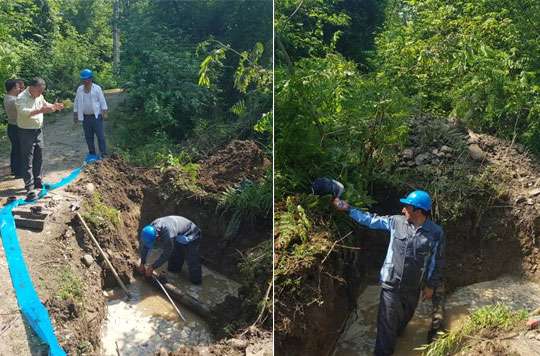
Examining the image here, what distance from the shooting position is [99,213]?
2520mm

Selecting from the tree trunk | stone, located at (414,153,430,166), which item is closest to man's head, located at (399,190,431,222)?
stone, located at (414,153,430,166)

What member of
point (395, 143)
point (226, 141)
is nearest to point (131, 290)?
point (226, 141)

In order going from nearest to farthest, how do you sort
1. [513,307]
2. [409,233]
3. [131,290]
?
[131,290]
[409,233]
[513,307]

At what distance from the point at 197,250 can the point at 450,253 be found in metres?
2.23

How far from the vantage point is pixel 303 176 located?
157 inches

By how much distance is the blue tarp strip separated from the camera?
221cm

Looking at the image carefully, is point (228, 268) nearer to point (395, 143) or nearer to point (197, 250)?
point (197, 250)

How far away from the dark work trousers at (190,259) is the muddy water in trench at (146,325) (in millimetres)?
181

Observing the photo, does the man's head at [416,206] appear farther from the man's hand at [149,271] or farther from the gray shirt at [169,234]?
the man's hand at [149,271]

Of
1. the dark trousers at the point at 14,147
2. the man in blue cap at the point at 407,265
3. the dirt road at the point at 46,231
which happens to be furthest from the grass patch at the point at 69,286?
the man in blue cap at the point at 407,265

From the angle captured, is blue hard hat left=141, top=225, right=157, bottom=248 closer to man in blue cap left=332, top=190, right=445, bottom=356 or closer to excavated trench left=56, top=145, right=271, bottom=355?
excavated trench left=56, top=145, right=271, bottom=355

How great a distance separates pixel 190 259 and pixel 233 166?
24.8 inches

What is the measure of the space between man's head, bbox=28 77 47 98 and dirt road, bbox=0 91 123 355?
12 centimetres

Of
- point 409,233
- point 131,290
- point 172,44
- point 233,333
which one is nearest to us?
point 131,290
